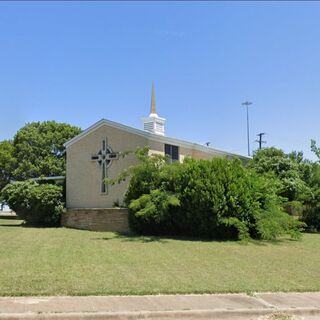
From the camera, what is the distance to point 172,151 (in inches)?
1163

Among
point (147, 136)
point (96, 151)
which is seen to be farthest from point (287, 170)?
point (96, 151)

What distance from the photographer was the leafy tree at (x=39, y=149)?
46656 millimetres

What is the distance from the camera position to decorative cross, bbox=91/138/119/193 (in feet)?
94.8

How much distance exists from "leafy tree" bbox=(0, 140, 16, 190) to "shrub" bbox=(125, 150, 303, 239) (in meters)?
28.4

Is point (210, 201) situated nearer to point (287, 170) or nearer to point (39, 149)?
point (287, 170)

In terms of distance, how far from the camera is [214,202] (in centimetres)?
1978

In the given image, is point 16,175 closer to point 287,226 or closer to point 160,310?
point 287,226

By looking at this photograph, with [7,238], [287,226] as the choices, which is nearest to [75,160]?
[7,238]

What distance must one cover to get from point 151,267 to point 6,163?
1492 inches

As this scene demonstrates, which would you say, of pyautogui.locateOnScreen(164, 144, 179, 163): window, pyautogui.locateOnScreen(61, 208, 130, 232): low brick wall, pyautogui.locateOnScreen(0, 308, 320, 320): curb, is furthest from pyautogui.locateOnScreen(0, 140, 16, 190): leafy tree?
pyautogui.locateOnScreen(0, 308, 320, 320): curb

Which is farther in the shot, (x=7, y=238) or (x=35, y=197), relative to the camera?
(x=35, y=197)

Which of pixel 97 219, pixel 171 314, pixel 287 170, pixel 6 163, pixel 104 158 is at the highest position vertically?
pixel 6 163

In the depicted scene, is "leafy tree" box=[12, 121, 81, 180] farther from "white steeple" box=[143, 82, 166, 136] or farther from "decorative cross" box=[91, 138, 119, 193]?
"decorative cross" box=[91, 138, 119, 193]

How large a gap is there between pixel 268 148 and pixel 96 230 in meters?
14.8
